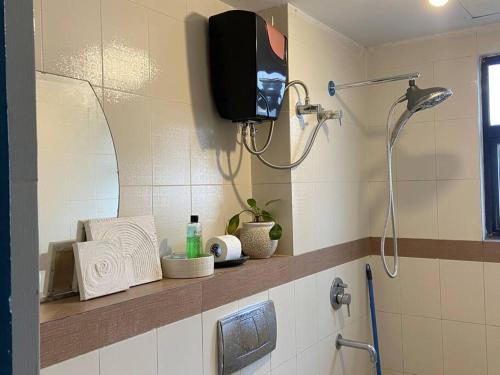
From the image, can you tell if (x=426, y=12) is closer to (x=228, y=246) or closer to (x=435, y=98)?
(x=435, y=98)

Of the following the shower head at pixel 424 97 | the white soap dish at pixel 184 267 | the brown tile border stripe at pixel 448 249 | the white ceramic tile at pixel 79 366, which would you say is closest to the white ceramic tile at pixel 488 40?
the shower head at pixel 424 97

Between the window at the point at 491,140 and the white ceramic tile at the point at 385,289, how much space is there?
565 mm

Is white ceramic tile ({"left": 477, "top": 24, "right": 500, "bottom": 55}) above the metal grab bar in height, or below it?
above

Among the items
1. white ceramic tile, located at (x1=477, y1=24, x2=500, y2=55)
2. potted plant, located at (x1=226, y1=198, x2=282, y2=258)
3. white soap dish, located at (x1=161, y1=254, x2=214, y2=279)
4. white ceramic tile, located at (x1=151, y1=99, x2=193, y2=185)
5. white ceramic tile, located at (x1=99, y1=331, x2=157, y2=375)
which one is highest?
white ceramic tile, located at (x1=477, y1=24, x2=500, y2=55)

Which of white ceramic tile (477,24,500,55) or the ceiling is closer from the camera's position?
the ceiling

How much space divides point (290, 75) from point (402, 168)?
97 cm

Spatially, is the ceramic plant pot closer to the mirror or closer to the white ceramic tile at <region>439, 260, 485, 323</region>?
the mirror

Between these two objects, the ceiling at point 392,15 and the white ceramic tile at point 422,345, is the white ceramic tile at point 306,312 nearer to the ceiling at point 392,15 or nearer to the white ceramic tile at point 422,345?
the white ceramic tile at point 422,345

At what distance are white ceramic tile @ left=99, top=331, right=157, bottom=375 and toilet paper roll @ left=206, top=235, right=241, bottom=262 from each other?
0.43 m

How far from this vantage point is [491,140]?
2.44 m

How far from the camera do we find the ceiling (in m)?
2.03

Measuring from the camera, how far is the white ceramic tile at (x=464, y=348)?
2.41m

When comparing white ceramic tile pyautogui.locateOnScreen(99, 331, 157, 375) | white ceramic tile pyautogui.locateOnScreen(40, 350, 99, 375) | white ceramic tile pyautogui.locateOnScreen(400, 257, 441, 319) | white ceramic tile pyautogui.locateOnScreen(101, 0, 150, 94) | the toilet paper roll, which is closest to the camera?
white ceramic tile pyautogui.locateOnScreen(40, 350, 99, 375)

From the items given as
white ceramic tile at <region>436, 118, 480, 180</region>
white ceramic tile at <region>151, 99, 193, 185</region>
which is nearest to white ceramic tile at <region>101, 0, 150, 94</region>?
white ceramic tile at <region>151, 99, 193, 185</region>
